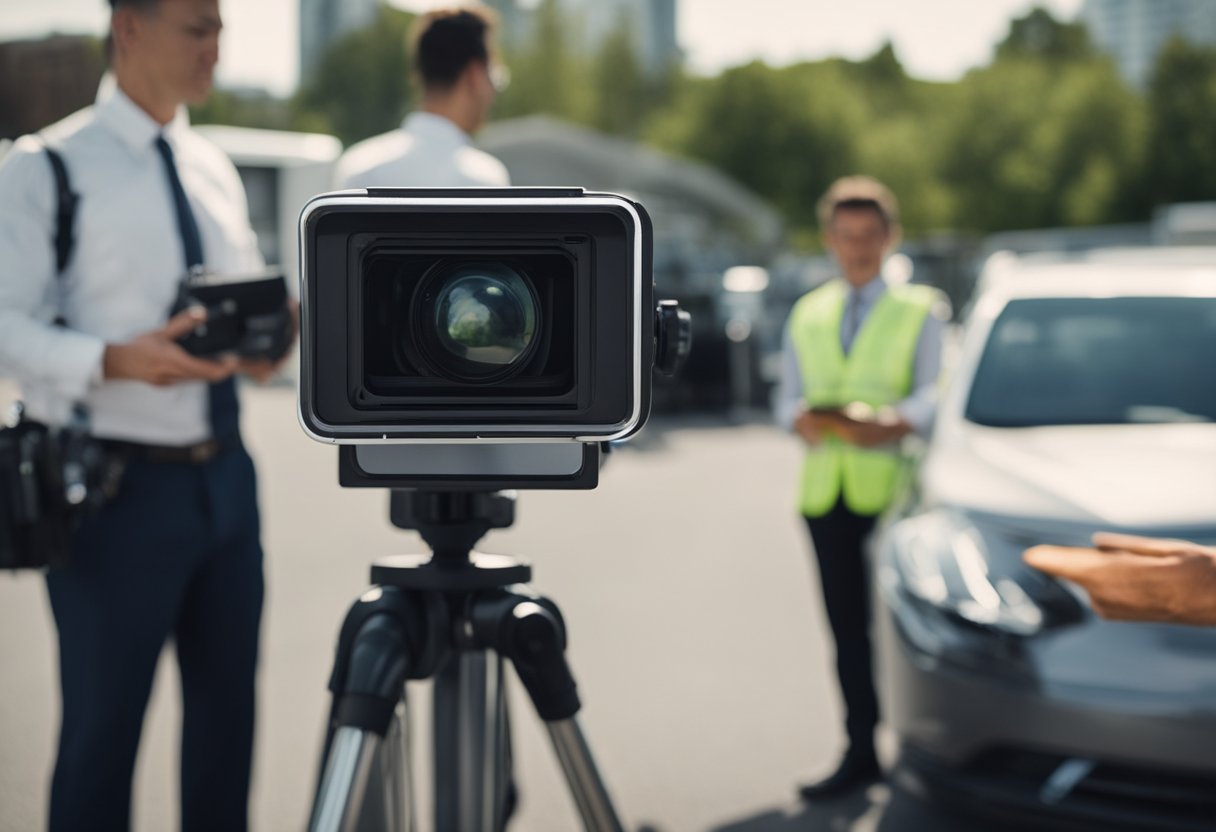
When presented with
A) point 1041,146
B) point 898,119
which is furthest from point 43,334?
point 898,119

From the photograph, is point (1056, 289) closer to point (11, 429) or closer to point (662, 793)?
point (662, 793)

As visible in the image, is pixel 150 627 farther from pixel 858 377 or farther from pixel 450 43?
pixel 858 377

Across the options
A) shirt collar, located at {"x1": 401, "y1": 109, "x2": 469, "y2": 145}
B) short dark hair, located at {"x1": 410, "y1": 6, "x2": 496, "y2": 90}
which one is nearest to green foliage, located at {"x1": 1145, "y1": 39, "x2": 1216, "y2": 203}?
short dark hair, located at {"x1": 410, "y1": 6, "x2": 496, "y2": 90}

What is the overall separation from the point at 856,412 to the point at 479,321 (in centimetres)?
248

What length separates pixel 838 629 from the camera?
4.27m

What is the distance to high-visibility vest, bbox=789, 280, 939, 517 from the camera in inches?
164

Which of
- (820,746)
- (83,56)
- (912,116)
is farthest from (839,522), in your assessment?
(912,116)

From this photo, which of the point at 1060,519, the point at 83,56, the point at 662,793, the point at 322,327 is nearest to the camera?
the point at 322,327

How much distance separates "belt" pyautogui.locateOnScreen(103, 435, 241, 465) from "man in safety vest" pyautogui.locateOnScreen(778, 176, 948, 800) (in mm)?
2003

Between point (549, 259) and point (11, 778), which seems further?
point (11, 778)

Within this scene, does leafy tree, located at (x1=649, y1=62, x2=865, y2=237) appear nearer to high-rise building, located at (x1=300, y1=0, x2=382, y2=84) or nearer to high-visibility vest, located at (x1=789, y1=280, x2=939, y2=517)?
high-rise building, located at (x1=300, y1=0, x2=382, y2=84)

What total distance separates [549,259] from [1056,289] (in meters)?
3.08

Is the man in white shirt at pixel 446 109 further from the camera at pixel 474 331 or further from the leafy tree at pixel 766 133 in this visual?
the leafy tree at pixel 766 133

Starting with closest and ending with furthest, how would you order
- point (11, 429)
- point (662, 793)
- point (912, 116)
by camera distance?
point (11, 429) → point (662, 793) → point (912, 116)
